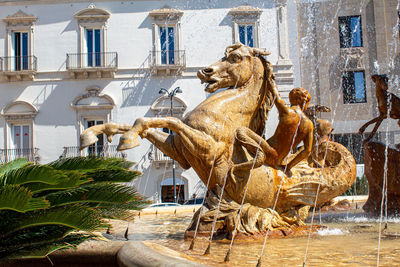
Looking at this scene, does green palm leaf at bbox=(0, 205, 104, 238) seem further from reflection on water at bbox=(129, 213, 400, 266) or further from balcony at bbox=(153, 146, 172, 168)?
balcony at bbox=(153, 146, 172, 168)

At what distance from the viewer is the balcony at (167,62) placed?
2217 centimetres

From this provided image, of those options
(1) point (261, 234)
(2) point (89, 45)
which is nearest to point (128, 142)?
(1) point (261, 234)

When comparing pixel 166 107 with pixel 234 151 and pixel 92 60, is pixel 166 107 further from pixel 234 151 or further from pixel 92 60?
pixel 234 151

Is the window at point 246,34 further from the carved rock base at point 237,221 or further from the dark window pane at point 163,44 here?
the carved rock base at point 237,221

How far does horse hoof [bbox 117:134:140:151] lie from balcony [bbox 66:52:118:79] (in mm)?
19352

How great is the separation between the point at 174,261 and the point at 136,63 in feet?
70.2

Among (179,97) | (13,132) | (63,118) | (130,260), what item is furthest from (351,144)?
(130,260)

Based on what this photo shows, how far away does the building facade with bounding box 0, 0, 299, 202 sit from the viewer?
22281 mm

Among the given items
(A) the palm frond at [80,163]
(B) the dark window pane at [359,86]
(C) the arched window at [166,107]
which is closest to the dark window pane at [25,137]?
(C) the arched window at [166,107]

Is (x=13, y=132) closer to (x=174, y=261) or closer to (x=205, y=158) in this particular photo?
(x=205, y=158)

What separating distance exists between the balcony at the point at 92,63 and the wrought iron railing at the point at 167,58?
1717mm

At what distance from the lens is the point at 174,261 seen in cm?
201

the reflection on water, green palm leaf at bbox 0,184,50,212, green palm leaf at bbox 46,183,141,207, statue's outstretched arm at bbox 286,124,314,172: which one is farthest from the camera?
statue's outstretched arm at bbox 286,124,314,172

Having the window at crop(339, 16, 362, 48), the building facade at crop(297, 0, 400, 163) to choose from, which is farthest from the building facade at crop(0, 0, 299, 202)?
the window at crop(339, 16, 362, 48)
